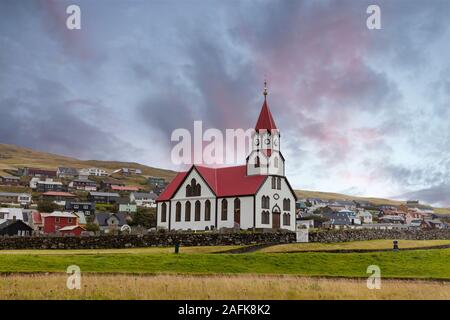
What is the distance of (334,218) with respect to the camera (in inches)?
5443

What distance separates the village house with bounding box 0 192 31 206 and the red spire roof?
11798 centimetres

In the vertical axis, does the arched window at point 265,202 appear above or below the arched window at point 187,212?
above

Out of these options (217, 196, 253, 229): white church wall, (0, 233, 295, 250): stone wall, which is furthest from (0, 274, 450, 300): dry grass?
(217, 196, 253, 229): white church wall

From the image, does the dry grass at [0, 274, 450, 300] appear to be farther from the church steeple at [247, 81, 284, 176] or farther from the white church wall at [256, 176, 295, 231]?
the church steeple at [247, 81, 284, 176]

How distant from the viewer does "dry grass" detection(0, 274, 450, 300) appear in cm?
1973

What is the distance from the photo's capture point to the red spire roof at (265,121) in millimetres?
69312

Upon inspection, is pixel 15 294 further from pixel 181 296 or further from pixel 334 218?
pixel 334 218

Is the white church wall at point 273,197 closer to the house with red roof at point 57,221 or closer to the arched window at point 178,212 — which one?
the arched window at point 178,212

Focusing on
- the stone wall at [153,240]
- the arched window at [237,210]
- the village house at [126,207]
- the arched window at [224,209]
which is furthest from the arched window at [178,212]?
the village house at [126,207]

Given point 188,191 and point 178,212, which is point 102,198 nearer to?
point 178,212

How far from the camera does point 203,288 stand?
71.5 ft

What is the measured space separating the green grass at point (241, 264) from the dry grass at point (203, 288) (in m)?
4.39

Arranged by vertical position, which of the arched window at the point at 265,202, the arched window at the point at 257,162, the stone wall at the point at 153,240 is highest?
the arched window at the point at 257,162
